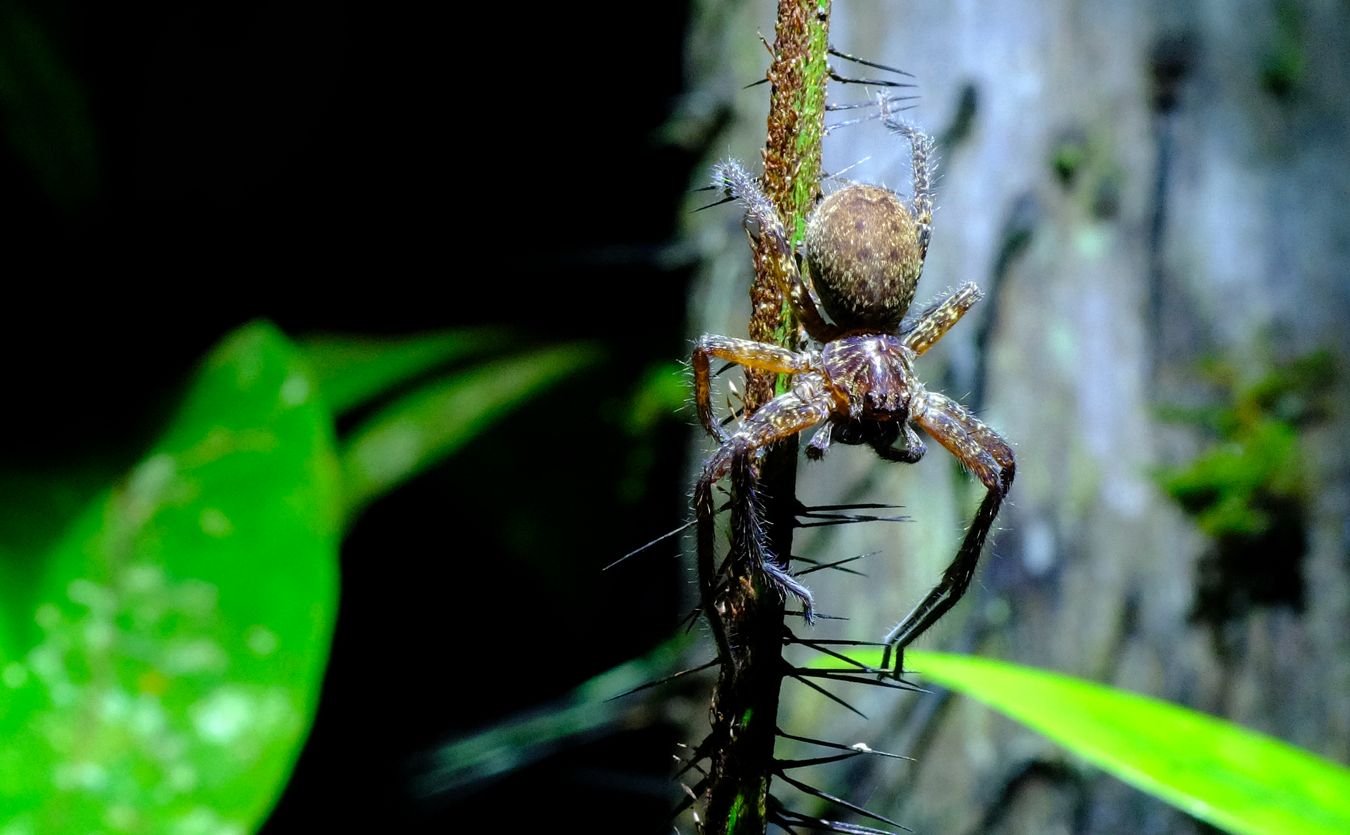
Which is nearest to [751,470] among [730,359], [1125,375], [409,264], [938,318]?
[730,359]

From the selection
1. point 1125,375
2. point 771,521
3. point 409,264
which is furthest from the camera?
point 409,264

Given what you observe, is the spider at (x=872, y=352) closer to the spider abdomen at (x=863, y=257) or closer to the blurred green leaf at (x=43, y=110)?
the spider abdomen at (x=863, y=257)

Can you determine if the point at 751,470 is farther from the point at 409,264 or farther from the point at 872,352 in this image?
the point at 409,264

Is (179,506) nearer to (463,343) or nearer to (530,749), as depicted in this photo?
(463,343)

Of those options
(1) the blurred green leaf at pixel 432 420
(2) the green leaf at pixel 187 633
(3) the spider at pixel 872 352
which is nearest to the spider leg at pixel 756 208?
(3) the spider at pixel 872 352

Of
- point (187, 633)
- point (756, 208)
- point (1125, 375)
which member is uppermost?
point (756, 208)

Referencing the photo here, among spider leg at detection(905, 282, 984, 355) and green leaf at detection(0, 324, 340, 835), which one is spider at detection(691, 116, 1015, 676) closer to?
spider leg at detection(905, 282, 984, 355)
